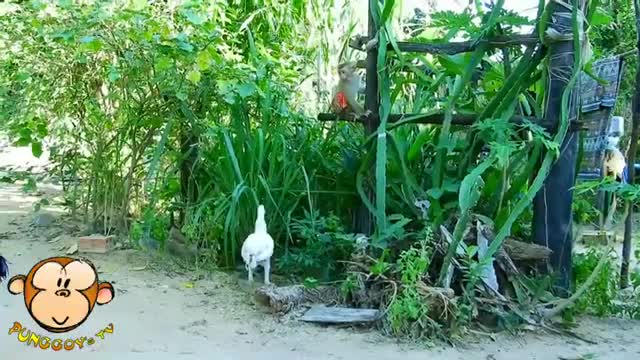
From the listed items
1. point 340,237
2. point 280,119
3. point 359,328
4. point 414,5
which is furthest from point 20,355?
point 414,5

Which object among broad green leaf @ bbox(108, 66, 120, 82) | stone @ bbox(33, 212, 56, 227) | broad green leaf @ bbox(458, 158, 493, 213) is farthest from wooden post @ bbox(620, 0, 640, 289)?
stone @ bbox(33, 212, 56, 227)

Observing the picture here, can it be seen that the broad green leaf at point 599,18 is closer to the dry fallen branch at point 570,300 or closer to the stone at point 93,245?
the dry fallen branch at point 570,300

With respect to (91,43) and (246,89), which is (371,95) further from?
(91,43)

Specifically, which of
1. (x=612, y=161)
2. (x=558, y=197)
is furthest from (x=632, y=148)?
(x=612, y=161)

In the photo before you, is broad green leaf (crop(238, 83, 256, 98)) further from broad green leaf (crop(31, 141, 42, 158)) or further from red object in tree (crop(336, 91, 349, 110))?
broad green leaf (crop(31, 141, 42, 158))

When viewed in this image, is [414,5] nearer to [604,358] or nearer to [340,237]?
[340,237]

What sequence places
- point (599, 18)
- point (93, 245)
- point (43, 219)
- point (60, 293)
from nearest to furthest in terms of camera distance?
point (60, 293)
point (599, 18)
point (93, 245)
point (43, 219)

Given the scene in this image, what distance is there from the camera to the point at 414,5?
5.12 m

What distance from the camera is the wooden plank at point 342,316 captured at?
277 cm

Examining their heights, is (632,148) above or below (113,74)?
below

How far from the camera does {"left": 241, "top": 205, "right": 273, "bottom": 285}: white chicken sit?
124 inches

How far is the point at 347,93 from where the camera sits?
3.54 m

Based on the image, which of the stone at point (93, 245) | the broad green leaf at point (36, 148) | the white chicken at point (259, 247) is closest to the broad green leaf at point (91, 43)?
the broad green leaf at point (36, 148)

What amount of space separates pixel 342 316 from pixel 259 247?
23.0 inches
